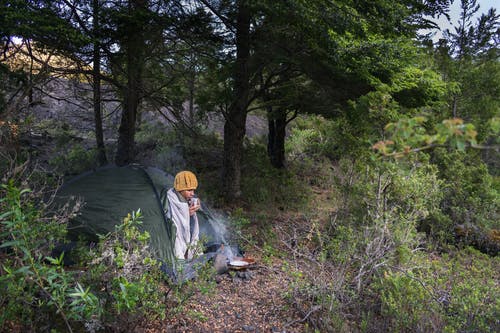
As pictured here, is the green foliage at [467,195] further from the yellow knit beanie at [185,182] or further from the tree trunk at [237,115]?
the yellow knit beanie at [185,182]

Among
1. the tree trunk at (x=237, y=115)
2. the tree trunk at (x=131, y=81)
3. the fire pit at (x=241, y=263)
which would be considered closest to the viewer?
the fire pit at (x=241, y=263)

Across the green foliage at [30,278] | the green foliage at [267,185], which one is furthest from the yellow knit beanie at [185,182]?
the green foliage at [267,185]

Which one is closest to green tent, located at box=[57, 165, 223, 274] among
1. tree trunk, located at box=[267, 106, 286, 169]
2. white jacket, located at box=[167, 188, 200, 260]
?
white jacket, located at box=[167, 188, 200, 260]

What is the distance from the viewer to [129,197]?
235 inches

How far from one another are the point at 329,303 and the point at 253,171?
671 cm

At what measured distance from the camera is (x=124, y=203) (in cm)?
590

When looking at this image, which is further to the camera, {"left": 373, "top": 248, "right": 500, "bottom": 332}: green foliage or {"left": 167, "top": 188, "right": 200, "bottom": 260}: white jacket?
{"left": 167, "top": 188, "right": 200, "bottom": 260}: white jacket

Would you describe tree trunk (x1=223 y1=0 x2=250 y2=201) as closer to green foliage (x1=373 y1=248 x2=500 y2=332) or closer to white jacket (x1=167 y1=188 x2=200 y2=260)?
white jacket (x1=167 y1=188 x2=200 y2=260)

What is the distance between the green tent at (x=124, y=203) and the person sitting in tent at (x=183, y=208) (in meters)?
0.12

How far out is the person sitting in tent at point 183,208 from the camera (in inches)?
220

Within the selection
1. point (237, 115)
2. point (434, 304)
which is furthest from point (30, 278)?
point (237, 115)

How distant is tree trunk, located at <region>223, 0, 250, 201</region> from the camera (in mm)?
7996

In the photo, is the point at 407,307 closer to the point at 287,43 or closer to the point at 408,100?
the point at 408,100

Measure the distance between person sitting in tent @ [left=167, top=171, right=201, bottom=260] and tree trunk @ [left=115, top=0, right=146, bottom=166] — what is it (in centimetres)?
323
